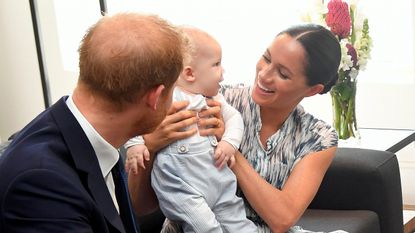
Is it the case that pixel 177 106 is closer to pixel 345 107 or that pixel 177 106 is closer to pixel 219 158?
pixel 219 158

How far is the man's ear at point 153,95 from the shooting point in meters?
1.53

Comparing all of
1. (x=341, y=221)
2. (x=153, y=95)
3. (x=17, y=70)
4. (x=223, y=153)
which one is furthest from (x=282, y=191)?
(x=17, y=70)

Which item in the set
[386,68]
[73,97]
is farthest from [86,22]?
[73,97]

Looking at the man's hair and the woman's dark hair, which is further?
the woman's dark hair

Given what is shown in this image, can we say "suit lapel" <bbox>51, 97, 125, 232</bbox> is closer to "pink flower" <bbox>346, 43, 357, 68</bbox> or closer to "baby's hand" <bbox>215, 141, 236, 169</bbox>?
"baby's hand" <bbox>215, 141, 236, 169</bbox>

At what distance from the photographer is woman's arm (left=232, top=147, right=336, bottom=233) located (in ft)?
7.06

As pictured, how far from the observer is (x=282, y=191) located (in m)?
2.20

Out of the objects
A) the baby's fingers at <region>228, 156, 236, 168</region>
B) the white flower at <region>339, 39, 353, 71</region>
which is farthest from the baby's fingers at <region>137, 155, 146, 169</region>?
the white flower at <region>339, 39, 353, 71</region>

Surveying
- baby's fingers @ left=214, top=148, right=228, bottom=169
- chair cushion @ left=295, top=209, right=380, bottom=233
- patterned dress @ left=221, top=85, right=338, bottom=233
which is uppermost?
baby's fingers @ left=214, top=148, right=228, bottom=169

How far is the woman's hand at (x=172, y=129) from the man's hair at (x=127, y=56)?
0.46m

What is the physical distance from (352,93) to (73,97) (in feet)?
5.94

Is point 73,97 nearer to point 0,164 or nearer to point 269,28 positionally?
point 0,164

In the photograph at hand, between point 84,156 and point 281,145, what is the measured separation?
880 mm

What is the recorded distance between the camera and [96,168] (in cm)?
154
